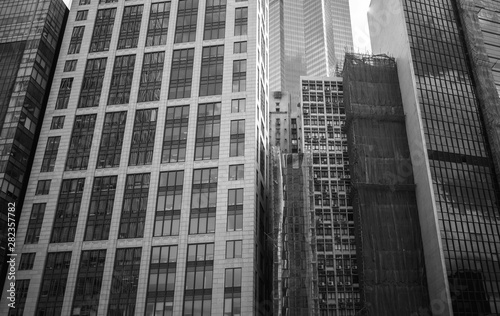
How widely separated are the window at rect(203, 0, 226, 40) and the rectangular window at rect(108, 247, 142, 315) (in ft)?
130

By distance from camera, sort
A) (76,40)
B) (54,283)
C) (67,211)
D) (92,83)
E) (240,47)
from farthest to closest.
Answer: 1. (76,40)
2. (92,83)
3. (240,47)
4. (67,211)
5. (54,283)

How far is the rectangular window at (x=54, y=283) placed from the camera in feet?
239

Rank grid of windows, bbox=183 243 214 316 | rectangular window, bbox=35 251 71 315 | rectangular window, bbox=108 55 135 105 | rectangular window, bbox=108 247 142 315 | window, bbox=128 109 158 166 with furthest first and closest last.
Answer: rectangular window, bbox=108 55 135 105, window, bbox=128 109 158 166, rectangular window, bbox=35 251 71 315, rectangular window, bbox=108 247 142 315, grid of windows, bbox=183 243 214 316

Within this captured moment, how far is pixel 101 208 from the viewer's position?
7925 centimetres

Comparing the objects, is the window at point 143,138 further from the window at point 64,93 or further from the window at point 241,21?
the window at point 241,21

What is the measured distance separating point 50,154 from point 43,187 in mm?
5970

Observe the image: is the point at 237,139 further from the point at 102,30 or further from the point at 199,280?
the point at 102,30

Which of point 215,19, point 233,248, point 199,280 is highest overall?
point 215,19

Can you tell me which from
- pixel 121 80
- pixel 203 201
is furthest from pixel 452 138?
Result: pixel 121 80

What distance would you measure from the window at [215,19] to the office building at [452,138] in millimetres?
38471

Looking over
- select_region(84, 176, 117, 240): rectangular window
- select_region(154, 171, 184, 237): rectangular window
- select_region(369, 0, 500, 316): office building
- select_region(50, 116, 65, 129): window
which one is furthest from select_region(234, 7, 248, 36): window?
select_region(369, 0, 500, 316): office building

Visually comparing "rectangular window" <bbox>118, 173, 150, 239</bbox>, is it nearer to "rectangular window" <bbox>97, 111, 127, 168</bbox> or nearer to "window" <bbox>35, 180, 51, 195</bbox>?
"rectangular window" <bbox>97, 111, 127, 168</bbox>

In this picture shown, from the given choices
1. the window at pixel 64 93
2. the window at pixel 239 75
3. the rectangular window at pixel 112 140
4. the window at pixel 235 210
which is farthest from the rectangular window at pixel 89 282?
the window at pixel 239 75

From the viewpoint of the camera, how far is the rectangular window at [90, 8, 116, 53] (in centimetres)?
9481
